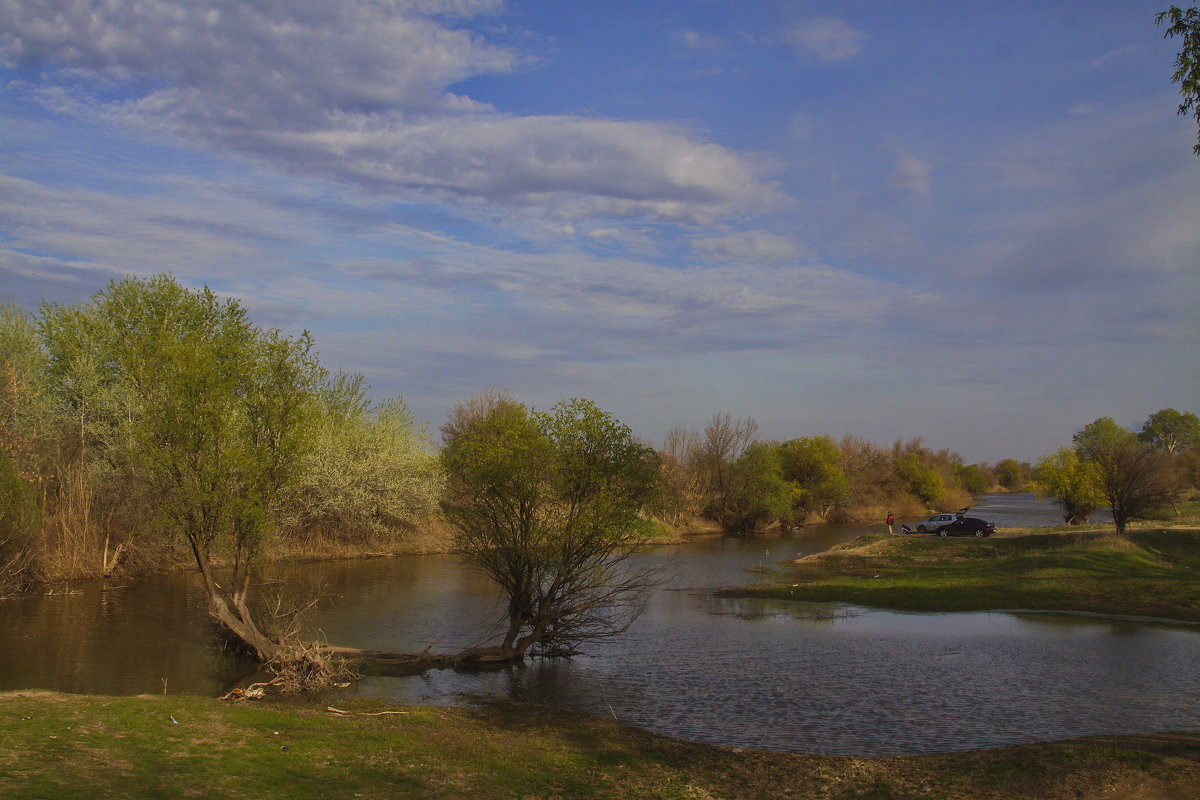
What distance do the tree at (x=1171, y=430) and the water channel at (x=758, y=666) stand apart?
133060 millimetres

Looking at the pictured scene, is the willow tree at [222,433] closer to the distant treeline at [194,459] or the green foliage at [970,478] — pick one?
the distant treeline at [194,459]

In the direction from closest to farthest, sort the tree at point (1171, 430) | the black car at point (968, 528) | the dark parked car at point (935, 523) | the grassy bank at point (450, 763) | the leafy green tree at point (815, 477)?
the grassy bank at point (450, 763)
the black car at point (968, 528)
the dark parked car at point (935, 523)
the leafy green tree at point (815, 477)
the tree at point (1171, 430)

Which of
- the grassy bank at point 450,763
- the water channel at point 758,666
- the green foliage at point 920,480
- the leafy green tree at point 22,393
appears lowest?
the water channel at point 758,666

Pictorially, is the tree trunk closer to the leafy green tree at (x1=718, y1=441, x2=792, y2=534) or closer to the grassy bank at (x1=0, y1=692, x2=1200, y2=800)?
the grassy bank at (x1=0, y1=692, x2=1200, y2=800)

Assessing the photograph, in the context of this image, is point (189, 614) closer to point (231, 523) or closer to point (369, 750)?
point (231, 523)

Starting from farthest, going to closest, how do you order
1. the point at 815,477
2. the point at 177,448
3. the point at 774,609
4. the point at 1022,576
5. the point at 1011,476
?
the point at 1011,476 → the point at 815,477 → the point at 1022,576 → the point at 774,609 → the point at 177,448

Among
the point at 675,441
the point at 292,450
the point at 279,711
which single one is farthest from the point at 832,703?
the point at 675,441

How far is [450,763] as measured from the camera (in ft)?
36.3

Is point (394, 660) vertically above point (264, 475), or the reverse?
point (264, 475)

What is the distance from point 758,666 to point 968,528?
40.5 metres

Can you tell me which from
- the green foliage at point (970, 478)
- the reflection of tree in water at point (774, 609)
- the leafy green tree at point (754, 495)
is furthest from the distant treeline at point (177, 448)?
the green foliage at point (970, 478)

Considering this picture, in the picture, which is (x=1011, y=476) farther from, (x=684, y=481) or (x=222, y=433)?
(x=222, y=433)

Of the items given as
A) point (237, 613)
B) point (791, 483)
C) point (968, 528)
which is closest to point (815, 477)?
point (791, 483)

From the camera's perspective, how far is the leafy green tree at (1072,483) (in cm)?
5709
